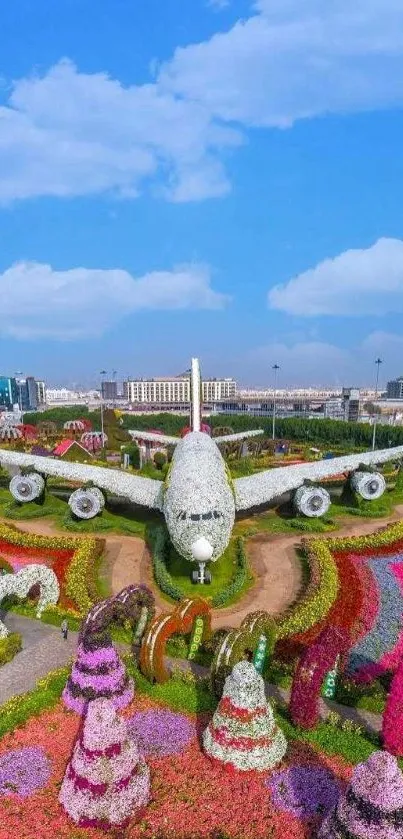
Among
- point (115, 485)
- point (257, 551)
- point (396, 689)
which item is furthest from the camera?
point (115, 485)

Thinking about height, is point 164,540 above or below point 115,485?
below

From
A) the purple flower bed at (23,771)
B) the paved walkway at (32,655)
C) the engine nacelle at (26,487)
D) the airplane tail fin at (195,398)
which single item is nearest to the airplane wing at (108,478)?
the engine nacelle at (26,487)

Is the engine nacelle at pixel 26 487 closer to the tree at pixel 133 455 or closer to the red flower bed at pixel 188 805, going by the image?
the tree at pixel 133 455

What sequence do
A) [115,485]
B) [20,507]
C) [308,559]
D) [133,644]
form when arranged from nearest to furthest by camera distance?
[133,644]
[308,559]
[115,485]
[20,507]

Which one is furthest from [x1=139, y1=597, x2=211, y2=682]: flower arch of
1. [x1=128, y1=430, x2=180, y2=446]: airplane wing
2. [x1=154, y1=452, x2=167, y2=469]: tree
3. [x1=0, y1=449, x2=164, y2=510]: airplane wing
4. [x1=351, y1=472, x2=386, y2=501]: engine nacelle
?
[x1=154, y1=452, x2=167, y2=469]: tree

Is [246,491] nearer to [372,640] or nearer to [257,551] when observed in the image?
[257,551]

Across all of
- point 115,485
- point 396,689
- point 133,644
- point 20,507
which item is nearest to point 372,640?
point 396,689
